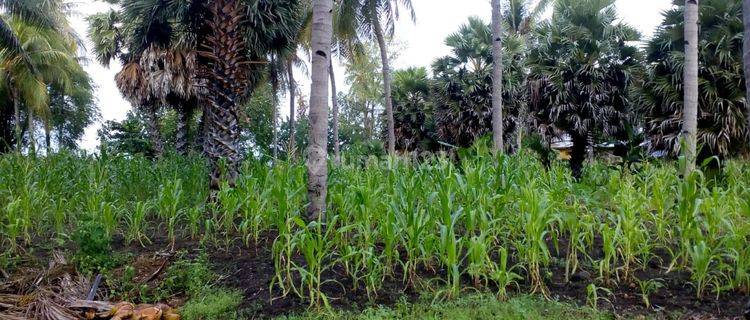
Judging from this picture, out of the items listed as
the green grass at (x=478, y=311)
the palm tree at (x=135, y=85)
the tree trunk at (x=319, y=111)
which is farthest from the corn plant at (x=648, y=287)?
the palm tree at (x=135, y=85)

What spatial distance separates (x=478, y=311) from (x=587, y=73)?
39.3 feet

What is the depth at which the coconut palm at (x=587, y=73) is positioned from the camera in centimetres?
1342

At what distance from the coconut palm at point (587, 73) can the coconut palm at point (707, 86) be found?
2.75m

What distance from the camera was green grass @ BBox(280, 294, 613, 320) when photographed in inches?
122

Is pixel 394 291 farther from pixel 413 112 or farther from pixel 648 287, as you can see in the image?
pixel 413 112

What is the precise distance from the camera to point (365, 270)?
3.94 m

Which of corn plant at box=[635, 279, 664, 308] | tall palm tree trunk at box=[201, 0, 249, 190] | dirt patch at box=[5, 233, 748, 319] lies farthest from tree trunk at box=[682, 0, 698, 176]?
tall palm tree trunk at box=[201, 0, 249, 190]

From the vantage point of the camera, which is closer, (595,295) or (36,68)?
(595,295)

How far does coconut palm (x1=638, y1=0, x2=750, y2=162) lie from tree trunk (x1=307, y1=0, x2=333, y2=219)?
7.23m

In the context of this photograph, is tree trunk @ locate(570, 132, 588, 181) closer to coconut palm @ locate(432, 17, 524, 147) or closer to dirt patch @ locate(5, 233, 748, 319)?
coconut palm @ locate(432, 17, 524, 147)

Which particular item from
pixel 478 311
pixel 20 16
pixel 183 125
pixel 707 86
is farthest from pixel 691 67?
pixel 183 125

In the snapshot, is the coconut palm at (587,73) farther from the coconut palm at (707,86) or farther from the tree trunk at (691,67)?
the tree trunk at (691,67)

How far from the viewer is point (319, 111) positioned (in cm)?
473

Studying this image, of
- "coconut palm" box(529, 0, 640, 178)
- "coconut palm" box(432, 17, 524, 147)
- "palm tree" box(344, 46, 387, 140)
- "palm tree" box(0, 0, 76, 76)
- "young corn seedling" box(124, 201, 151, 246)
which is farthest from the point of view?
"palm tree" box(344, 46, 387, 140)
